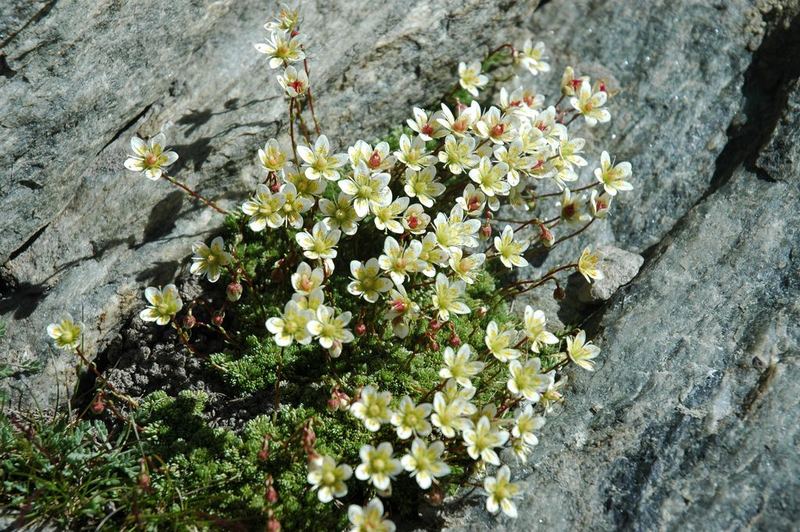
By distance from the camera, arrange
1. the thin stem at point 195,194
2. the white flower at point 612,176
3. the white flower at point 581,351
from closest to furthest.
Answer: the white flower at point 581,351
the thin stem at point 195,194
the white flower at point 612,176

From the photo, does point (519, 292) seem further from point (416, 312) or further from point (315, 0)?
point (315, 0)

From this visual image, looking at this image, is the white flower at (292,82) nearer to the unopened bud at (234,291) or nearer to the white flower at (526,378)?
the unopened bud at (234,291)

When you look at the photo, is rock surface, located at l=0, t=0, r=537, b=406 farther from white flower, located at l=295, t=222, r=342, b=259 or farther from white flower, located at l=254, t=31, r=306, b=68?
white flower, located at l=295, t=222, r=342, b=259

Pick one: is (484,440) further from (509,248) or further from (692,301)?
(692,301)

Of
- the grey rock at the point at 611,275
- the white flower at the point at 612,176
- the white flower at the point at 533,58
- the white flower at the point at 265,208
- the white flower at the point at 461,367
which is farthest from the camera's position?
the white flower at the point at 533,58

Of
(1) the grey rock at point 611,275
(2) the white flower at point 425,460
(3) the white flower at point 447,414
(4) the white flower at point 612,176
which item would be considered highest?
(4) the white flower at point 612,176

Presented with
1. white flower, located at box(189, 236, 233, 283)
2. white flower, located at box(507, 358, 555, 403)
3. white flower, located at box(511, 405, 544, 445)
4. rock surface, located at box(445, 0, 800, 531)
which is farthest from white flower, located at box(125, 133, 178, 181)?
rock surface, located at box(445, 0, 800, 531)

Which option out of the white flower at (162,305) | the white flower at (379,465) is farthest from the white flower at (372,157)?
the white flower at (379,465)
